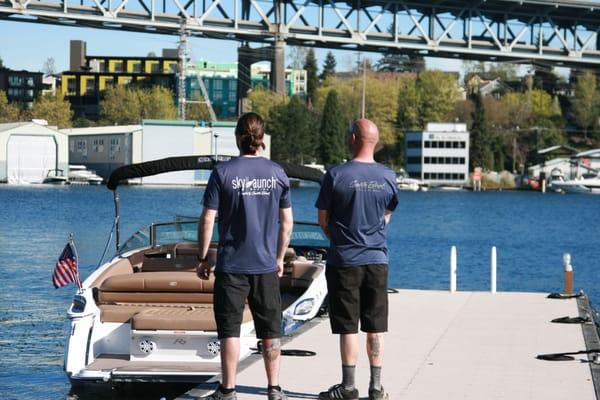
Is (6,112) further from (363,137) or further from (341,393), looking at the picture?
(363,137)

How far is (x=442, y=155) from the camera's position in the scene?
463ft

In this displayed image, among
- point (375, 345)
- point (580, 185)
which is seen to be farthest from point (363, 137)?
point (580, 185)

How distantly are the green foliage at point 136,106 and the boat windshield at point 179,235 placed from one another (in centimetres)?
12385

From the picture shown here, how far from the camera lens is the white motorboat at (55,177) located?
385 ft

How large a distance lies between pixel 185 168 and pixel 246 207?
→ 4.43 meters

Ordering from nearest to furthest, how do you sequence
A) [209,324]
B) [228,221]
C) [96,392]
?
[228,221] → [209,324] → [96,392]

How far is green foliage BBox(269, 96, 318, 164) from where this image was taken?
127m

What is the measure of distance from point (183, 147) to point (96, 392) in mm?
106615

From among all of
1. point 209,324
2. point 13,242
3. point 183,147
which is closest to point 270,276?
point 209,324

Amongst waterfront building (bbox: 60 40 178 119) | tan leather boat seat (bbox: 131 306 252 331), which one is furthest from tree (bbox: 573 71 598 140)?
tan leather boat seat (bbox: 131 306 252 331)

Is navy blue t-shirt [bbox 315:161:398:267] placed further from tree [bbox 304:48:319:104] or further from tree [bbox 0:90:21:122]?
tree [bbox 304:48:319:104]

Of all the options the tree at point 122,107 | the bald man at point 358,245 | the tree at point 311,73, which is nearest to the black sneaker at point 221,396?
the bald man at point 358,245

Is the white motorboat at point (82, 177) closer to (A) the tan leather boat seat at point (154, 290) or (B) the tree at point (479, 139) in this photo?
(B) the tree at point (479, 139)

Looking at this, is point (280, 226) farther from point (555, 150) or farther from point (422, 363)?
Result: point (555, 150)
